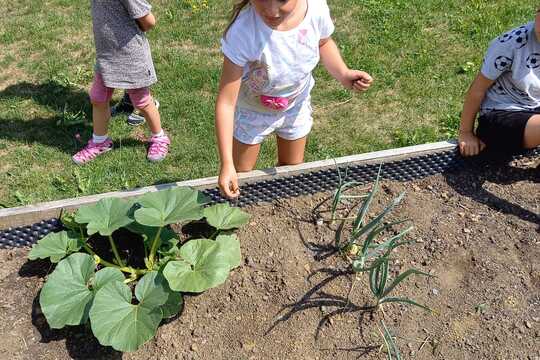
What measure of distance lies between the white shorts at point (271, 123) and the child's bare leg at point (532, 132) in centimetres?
98

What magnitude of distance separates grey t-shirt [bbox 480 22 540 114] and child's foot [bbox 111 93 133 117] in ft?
7.34

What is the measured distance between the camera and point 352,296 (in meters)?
2.17

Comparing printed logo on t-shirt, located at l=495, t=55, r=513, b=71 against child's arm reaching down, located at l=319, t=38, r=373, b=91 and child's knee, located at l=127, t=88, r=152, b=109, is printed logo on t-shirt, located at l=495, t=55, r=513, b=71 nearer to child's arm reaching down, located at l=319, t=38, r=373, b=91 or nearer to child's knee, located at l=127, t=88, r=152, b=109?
child's arm reaching down, located at l=319, t=38, r=373, b=91

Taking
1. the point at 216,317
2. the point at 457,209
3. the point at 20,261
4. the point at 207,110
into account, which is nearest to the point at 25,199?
the point at 20,261

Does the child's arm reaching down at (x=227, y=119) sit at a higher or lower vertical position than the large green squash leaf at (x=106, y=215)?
higher

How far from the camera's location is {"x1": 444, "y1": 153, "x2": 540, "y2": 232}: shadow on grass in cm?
255

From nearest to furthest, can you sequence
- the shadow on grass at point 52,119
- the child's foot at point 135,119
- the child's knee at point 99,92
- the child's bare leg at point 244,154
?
the child's bare leg at point 244,154
the child's knee at point 99,92
the shadow on grass at point 52,119
the child's foot at point 135,119

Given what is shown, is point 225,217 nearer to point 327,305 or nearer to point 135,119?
point 327,305

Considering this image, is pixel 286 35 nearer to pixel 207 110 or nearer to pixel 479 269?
pixel 479 269

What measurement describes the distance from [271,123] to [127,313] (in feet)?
3.47

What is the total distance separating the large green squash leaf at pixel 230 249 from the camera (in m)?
2.11

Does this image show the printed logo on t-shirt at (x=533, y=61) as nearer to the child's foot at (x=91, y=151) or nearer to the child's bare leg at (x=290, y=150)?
the child's bare leg at (x=290, y=150)

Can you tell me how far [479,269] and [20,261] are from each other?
1.75 metres

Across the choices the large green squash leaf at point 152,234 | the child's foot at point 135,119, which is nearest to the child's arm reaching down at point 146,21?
the child's foot at point 135,119
